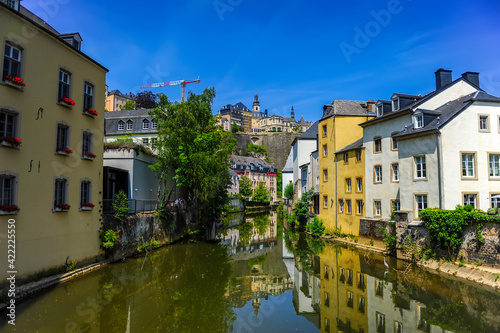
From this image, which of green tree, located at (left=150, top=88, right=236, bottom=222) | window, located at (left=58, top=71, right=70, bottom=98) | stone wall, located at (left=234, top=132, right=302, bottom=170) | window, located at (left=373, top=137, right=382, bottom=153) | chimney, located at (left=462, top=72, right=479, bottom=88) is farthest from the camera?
stone wall, located at (left=234, top=132, right=302, bottom=170)

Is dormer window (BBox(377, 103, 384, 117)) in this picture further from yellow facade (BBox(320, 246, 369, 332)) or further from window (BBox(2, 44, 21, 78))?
window (BBox(2, 44, 21, 78))

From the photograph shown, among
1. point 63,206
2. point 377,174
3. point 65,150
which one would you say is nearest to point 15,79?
point 65,150

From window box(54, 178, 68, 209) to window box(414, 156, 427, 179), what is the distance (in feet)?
62.7

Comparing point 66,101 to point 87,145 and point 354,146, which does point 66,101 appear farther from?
point 354,146

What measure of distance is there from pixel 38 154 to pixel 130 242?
28.3 ft

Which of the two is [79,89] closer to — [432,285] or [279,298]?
[279,298]

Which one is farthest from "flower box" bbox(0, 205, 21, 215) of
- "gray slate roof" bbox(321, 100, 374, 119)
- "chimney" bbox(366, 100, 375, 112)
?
"chimney" bbox(366, 100, 375, 112)

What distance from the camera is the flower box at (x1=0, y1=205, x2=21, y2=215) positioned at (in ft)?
37.2

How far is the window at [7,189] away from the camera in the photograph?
11695 millimetres

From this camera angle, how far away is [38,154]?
1323 centimetres

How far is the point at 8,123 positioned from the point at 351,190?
2356 cm

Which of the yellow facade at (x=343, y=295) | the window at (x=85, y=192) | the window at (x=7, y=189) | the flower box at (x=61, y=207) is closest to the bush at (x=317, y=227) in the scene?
the yellow facade at (x=343, y=295)

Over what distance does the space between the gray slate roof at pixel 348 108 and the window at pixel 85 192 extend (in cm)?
2124

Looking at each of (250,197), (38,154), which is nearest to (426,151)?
(38,154)
